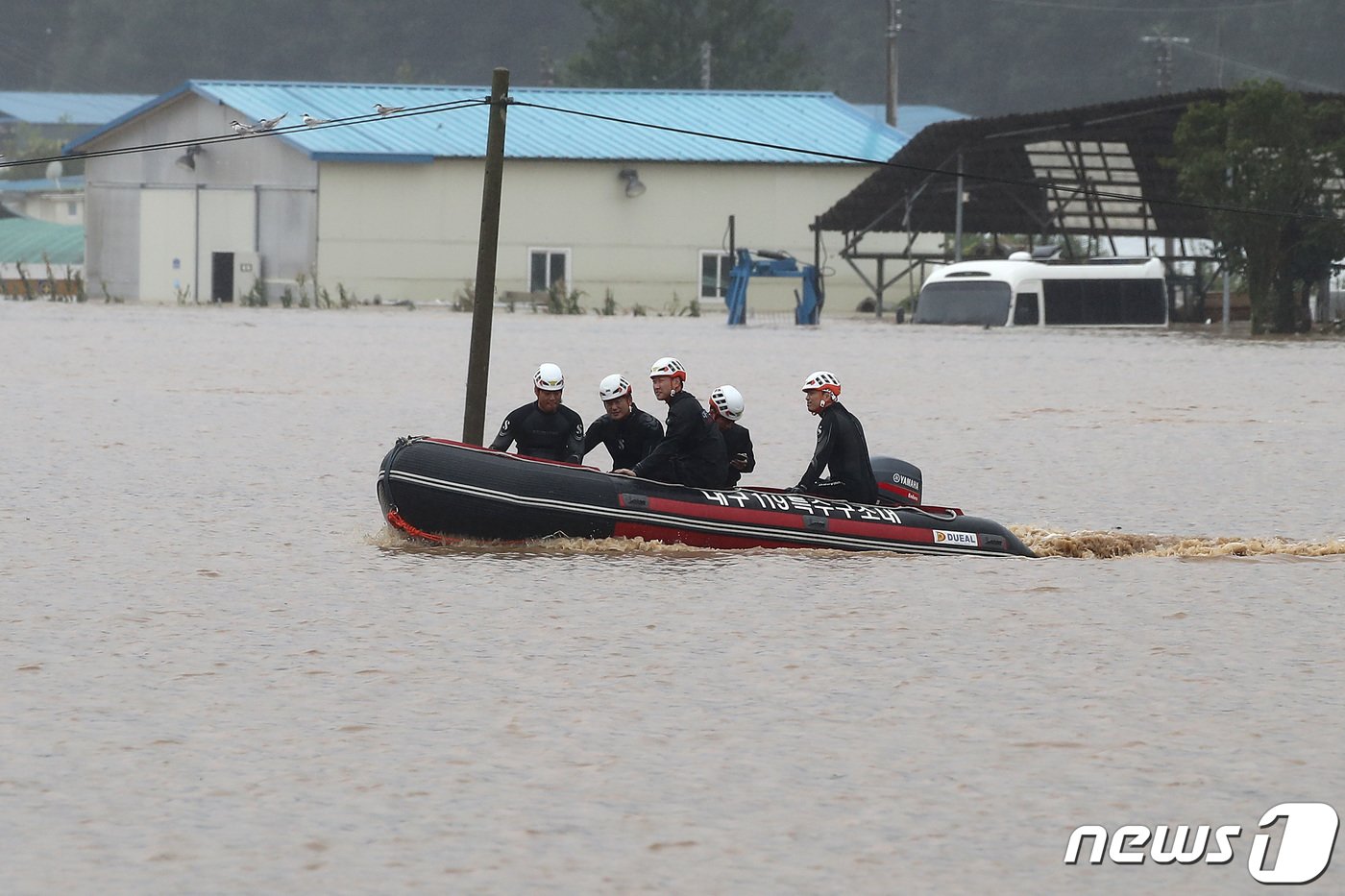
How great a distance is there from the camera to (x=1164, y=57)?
96062 mm

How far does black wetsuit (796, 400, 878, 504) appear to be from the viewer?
16.0 metres

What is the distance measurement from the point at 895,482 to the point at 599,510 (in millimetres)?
2267

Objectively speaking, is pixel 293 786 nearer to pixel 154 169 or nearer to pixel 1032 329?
pixel 1032 329

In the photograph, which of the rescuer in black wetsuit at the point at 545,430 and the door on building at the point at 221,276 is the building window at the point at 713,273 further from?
the rescuer in black wetsuit at the point at 545,430

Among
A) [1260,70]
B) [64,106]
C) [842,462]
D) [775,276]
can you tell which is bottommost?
[842,462]

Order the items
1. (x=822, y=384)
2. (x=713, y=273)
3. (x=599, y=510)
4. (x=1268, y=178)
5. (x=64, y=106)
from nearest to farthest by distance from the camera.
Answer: (x=599, y=510), (x=822, y=384), (x=1268, y=178), (x=713, y=273), (x=64, y=106)

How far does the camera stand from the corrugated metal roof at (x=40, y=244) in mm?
83938

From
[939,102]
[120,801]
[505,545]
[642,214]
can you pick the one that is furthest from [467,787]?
[939,102]

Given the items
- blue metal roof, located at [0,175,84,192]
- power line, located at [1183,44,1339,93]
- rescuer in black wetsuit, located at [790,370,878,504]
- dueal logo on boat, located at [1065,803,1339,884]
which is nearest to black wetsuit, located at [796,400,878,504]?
rescuer in black wetsuit, located at [790,370,878,504]

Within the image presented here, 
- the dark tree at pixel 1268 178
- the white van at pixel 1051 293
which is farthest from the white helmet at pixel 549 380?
the white van at pixel 1051 293

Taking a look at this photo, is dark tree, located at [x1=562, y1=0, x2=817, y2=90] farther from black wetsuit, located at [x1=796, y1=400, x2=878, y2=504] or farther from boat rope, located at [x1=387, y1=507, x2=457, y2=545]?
boat rope, located at [x1=387, y1=507, x2=457, y2=545]

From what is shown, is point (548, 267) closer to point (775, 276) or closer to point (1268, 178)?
point (775, 276)

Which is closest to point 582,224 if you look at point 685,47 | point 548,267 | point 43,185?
point 548,267

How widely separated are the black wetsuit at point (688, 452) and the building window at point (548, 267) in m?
53.4
